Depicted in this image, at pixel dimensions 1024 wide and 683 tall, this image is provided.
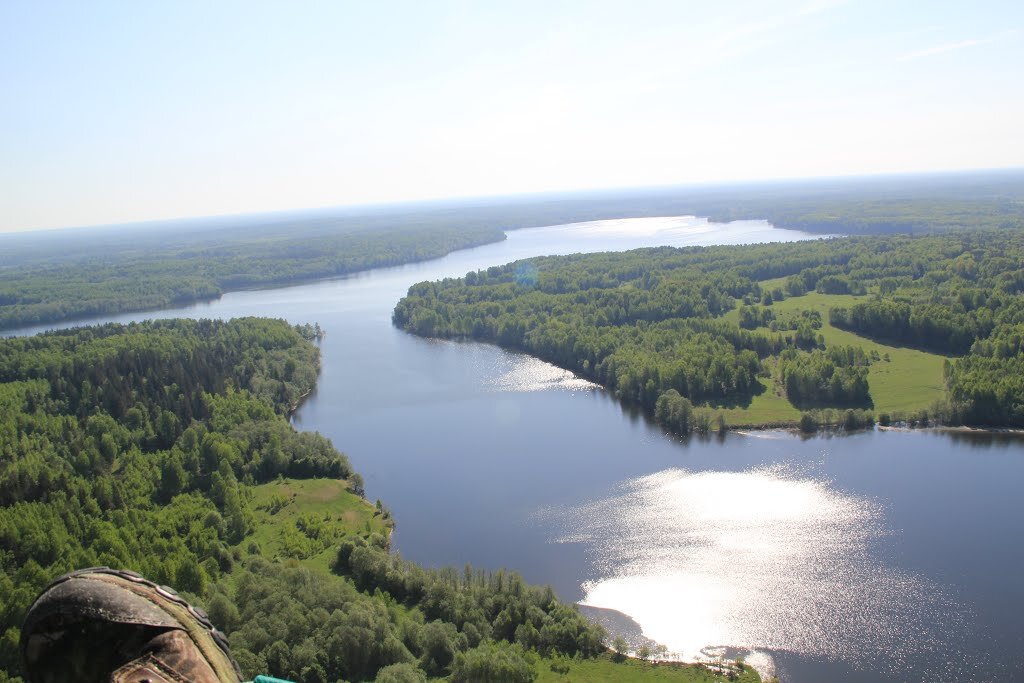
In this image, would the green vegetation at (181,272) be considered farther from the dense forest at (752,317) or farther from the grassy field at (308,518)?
the grassy field at (308,518)

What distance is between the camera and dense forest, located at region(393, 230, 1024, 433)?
2047 inches

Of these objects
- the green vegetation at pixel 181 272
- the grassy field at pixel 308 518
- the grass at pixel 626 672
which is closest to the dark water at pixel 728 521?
the grass at pixel 626 672

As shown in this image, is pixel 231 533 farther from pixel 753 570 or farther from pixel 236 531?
pixel 753 570

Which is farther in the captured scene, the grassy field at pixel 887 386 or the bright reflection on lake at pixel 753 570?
the grassy field at pixel 887 386

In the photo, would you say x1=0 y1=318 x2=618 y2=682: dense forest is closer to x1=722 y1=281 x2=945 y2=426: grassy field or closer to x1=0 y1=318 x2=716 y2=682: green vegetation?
x1=0 y1=318 x2=716 y2=682: green vegetation

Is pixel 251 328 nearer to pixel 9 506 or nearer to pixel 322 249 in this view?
pixel 9 506

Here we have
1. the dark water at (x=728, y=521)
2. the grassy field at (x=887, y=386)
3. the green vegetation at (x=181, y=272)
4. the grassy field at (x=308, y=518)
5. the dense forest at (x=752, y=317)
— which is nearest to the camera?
the dark water at (x=728, y=521)

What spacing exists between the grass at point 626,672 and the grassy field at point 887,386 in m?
27.5

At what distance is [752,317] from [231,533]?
59.3 m

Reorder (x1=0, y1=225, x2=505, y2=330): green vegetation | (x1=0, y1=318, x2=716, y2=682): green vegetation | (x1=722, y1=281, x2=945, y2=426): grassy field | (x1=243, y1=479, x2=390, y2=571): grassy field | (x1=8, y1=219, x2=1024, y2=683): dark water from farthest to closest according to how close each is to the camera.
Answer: (x1=0, y1=225, x2=505, y2=330): green vegetation, (x1=722, y1=281, x2=945, y2=426): grassy field, (x1=243, y1=479, x2=390, y2=571): grassy field, (x1=8, y1=219, x2=1024, y2=683): dark water, (x1=0, y1=318, x2=716, y2=682): green vegetation

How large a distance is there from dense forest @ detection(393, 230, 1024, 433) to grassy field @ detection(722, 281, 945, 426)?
1.04m

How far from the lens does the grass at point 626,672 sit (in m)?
22.8

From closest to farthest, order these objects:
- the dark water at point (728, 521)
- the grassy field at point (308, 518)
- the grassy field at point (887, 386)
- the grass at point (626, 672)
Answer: the grass at point (626, 672) < the dark water at point (728, 521) < the grassy field at point (308, 518) < the grassy field at point (887, 386)

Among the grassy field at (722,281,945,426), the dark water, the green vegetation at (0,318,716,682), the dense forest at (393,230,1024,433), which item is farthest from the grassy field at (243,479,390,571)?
the grassy field at (722,281,945,426)
